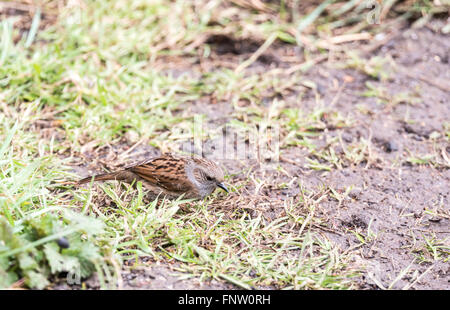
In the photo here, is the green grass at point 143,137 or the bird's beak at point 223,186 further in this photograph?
the bird's beak at point 223,186

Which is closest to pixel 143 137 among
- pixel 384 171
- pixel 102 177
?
pixel 102 177

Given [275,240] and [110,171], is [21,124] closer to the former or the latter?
[110,171]

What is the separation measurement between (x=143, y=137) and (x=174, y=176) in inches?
40.7

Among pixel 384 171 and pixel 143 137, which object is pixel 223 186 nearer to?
pixel 143 137

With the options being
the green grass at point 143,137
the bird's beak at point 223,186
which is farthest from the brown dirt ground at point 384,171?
the bird's beak at point 223,186

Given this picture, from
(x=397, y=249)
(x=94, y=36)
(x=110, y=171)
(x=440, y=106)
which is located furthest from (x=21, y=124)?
(x=440, y=106)

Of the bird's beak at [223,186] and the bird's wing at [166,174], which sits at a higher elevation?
the bird's wing at [166,174]

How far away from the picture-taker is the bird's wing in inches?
214

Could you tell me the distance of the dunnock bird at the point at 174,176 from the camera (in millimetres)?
5391

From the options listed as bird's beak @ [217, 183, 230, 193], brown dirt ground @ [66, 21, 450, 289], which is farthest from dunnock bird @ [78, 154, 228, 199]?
brown dirt ground @ [66, 21, 450, 289]

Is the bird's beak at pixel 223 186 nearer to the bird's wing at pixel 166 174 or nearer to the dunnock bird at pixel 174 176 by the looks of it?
the dunnock bird at pixel 174 176

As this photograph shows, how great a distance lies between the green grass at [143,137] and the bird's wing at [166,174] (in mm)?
168

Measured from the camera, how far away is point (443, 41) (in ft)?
26.8

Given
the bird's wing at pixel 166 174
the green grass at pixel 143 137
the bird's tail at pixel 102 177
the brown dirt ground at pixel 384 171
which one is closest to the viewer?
the green grass at pixel 143 137
